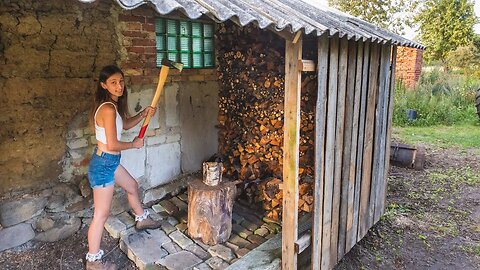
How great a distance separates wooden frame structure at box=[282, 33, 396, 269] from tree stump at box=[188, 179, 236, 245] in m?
0.69

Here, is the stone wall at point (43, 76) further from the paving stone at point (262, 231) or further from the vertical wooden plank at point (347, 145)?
the vertical wooden plank at point (347, 145)

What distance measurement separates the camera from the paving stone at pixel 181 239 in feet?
10.5

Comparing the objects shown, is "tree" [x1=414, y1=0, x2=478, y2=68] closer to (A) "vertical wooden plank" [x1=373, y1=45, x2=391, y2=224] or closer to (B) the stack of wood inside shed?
(A) "vertical wooden plank" [x1=373, y1=45, x2=391, y2=224]

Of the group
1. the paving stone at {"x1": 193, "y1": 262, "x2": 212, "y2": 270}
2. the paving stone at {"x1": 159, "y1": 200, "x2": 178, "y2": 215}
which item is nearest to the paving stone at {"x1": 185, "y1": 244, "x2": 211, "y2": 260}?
the paving stone at {"x1": 193, "y1": 262, "x2": 212, "y2": 270}

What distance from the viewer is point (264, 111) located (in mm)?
3889

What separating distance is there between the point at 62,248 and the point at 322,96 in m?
2.75

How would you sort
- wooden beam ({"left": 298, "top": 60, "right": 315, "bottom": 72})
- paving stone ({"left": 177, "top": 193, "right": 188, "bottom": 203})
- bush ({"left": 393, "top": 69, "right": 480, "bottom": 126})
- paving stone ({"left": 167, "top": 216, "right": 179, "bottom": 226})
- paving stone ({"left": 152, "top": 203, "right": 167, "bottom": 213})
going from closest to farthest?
wooden beam ({"left": 298, "top": 60, "right": 315, "bottom": 72}) → paving stone ({"left": 167, "top": 216, "right": 179, "bottom": 226}) → paving stone ({"left": 152, "top": 203, "right": 167, "bottom": 213}) → paving stone ({"left": 177, "top": 193, "right": 188, "bottom": 203}) → bush ({"left": 393, "top": 69, "right": 480, "bottom": 126})

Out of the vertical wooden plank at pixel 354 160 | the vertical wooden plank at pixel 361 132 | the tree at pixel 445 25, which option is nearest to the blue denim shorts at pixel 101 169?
the vertical wooden plank at pixel 354 160

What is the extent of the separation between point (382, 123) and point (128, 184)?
9.34 ft

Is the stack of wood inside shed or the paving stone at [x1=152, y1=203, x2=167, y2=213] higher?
the stack of wood inside shed

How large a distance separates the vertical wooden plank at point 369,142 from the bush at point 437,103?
756 centimetres

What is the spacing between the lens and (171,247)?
3146mm

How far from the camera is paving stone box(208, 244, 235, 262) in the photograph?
119 inches

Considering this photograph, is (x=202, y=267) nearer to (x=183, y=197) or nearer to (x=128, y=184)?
(x=128, y=184)
